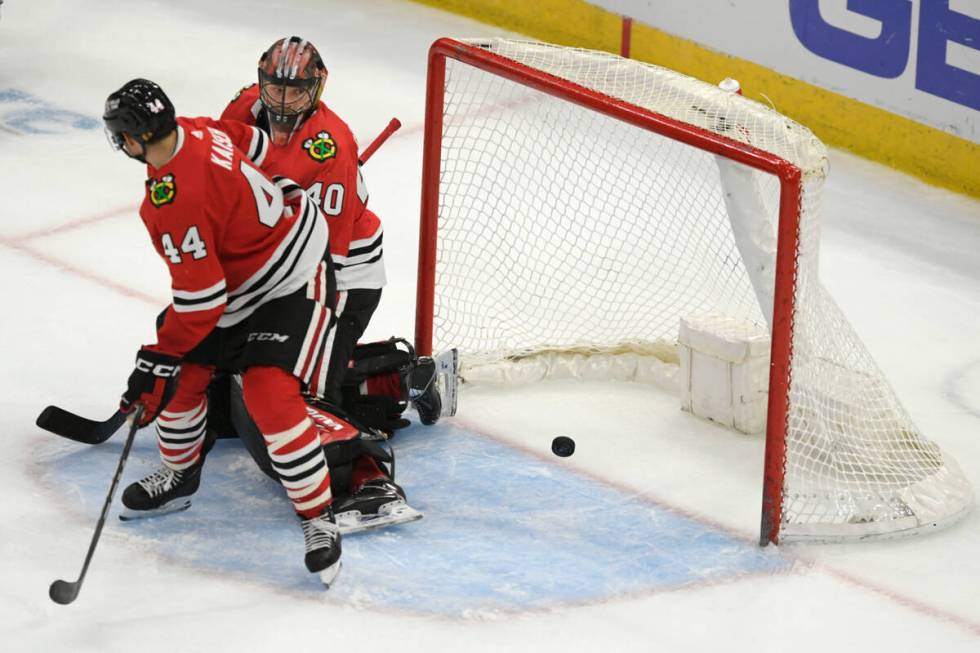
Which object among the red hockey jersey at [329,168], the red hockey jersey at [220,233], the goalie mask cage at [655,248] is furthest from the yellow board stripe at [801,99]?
the red hockey jersey at [220,233]

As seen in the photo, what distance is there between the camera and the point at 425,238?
4293mm

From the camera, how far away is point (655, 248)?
475cm

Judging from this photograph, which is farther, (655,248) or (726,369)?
(655,248)

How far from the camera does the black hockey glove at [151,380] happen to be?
11.4 feet

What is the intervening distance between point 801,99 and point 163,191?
10.6 feet

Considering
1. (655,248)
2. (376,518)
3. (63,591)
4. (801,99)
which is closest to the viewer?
(63,591)

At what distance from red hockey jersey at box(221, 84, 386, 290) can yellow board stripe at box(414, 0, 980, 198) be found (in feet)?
7.95

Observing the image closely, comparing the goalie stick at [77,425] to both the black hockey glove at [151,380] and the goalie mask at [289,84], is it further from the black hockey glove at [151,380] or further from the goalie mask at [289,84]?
the black hockey glove at [151,380]

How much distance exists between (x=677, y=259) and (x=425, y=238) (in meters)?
0.77

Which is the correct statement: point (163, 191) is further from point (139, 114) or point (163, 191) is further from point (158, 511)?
point (158, 511)

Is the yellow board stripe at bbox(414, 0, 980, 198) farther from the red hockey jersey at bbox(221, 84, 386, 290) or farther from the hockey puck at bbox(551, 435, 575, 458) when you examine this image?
the red hockey jersey at bbox(221, 84, 386, 290)

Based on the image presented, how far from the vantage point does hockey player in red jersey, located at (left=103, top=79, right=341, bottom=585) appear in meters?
3.30

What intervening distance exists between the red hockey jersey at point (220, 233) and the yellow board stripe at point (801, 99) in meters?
2.82

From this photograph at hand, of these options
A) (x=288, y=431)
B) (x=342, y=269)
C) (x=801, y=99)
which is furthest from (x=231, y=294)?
(x=801, y=99)
